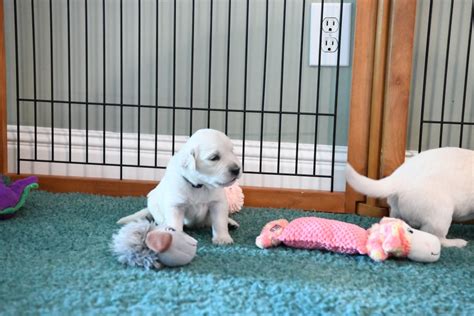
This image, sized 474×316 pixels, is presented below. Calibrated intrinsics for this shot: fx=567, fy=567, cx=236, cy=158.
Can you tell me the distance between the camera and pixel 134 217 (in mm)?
1646

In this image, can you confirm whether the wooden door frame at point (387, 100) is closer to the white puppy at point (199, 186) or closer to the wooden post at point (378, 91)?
the wooden post at point (378, 91)

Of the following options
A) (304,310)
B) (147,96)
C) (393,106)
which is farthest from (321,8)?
(304,310)

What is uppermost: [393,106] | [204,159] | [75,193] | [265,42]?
[265,42]

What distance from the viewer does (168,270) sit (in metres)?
1.25

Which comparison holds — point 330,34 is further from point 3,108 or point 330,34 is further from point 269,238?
point 3,108

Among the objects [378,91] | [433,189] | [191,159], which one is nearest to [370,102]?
[378,91]

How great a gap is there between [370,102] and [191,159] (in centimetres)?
69

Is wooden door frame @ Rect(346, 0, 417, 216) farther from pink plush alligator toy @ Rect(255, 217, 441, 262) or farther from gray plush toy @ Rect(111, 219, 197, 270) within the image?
gray plush toy @ Rect(111, 219, 197, 270)

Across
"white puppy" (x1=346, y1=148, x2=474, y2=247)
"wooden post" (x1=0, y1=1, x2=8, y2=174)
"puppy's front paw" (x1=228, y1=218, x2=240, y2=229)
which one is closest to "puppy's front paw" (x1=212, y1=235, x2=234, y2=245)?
"puppy's front paw" (x1=228, y1=218, x2=240, y2=229)

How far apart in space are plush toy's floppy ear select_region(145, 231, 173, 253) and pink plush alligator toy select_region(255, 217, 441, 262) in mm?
296

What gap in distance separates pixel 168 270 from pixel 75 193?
33.7 inches

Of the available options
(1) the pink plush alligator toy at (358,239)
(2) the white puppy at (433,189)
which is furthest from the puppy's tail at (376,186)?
(1) the pink plush alligator toy at (358,239)

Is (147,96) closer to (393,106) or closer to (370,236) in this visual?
(393,106)

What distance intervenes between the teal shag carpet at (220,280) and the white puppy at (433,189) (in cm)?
9
